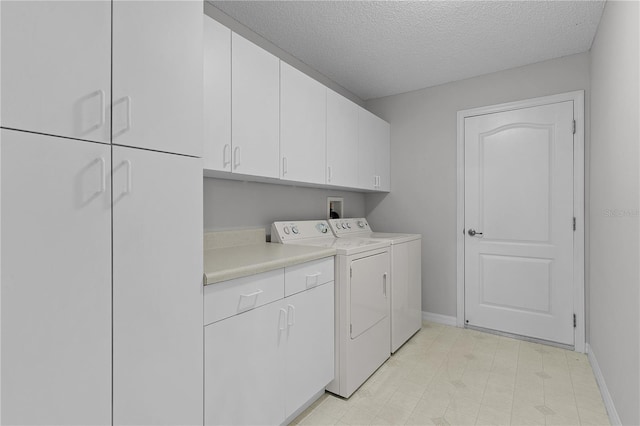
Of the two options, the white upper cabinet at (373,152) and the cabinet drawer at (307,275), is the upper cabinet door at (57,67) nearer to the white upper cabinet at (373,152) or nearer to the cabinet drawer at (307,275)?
the cabinet drawer at (307,275)

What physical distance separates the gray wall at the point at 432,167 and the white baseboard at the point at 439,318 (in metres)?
0.04

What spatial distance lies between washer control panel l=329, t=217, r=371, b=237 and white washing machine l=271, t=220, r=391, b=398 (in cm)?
31

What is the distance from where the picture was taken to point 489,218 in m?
3.05

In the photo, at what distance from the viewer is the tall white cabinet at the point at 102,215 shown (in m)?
0.83

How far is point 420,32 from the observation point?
2.34m

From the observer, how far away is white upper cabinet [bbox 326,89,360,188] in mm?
2543

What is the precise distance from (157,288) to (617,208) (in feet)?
7.22

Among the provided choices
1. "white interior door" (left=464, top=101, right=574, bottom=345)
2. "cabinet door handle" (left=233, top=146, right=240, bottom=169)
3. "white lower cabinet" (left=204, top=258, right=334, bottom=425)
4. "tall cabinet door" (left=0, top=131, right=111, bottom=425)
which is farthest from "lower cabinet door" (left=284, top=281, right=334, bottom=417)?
"white interior door" (left=464, top=101, right=574, bottom=345)

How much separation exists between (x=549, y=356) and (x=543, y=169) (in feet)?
4.98

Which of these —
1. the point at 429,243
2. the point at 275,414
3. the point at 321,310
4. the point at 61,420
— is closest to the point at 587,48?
the point at 429,243

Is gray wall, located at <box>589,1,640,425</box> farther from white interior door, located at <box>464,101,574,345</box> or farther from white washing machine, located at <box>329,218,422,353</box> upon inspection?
white washing machine, located at <box>329,218,422,353</box>

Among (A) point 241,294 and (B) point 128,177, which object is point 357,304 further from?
(B) point 128,177

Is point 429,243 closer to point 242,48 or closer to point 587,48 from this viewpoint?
point 587,48

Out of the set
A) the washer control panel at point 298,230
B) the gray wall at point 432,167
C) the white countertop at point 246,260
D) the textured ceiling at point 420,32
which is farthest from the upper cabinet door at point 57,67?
the gray wall at point 432,167
